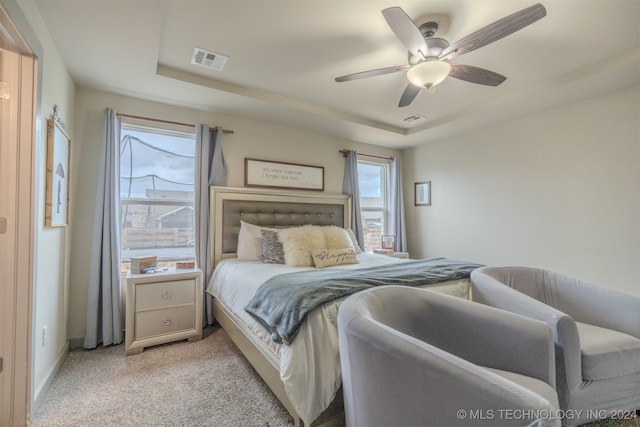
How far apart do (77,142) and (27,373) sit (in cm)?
190

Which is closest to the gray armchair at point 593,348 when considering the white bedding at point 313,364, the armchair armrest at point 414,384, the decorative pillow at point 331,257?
the armchair armrest at point 414,384

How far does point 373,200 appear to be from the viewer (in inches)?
176

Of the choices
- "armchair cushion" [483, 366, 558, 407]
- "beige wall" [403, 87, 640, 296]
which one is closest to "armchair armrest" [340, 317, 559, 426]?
"armchair cushion" [483, 366, 558, 407]

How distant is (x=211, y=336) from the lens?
271cm

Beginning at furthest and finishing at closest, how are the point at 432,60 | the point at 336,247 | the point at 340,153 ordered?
the point at 340,153
the point at 336,247
the point at 432,60

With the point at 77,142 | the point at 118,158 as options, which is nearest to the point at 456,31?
the point at 118,158

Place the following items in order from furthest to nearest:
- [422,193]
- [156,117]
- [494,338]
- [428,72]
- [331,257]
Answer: [422,193] → [156,117] → [331,257] → [428,72] → [494,338]

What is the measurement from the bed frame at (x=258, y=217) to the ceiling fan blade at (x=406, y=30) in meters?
1.93

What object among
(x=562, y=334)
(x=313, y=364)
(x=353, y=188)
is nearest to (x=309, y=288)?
(x=313, y=364)

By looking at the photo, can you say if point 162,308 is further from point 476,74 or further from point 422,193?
point 422,193

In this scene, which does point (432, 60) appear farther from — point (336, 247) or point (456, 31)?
point (336, 247)

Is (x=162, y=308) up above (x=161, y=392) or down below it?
above

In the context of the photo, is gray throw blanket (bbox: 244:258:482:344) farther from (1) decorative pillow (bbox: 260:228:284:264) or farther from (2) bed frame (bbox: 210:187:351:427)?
(1) decorative pillow (bbox: 260:228:284:264)

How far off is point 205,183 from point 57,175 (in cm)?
119
